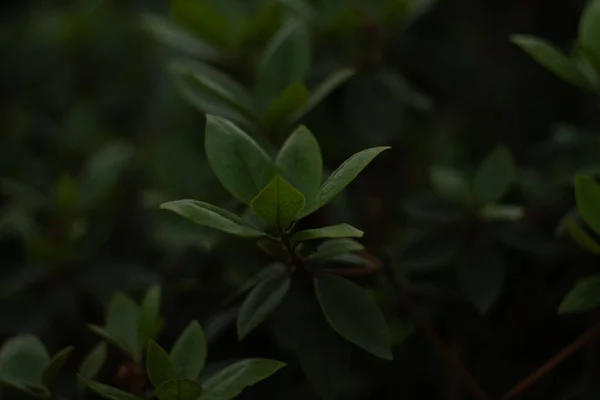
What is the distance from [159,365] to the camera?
0.87 m

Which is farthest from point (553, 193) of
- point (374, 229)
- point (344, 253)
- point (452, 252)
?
point (344, 253)

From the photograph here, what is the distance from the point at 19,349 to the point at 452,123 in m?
0.97

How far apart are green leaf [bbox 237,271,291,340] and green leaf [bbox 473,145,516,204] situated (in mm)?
334

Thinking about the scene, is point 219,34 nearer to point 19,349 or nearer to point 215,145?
point 215,145

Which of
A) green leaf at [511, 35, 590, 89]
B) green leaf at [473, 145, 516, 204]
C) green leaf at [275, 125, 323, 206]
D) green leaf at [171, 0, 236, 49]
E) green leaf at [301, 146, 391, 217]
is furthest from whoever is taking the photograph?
green leaf at [171, 0, 236, 49]

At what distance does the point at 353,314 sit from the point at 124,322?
0.28 meters

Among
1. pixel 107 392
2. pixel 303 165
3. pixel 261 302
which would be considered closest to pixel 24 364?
pixel 107 392

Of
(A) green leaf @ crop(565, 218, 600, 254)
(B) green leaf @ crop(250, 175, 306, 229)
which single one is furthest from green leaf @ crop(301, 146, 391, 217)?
(A) green leaf @ crop(565, 218, 600, 254)

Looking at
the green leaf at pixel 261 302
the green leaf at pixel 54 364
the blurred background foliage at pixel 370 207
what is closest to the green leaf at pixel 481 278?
the blurred background foliage at pixel 370 207

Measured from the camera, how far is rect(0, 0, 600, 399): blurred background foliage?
1.16 metres

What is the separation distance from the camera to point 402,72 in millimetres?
1695

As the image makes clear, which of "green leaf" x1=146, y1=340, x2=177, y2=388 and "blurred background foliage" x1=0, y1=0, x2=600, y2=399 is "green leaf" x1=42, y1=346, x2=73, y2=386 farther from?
"blurred background foliage" x1=0, y1=0, x2=600, y2=399

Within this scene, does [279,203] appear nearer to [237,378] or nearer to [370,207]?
[237,378]

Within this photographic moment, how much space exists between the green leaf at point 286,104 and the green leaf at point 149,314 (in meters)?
0.26
